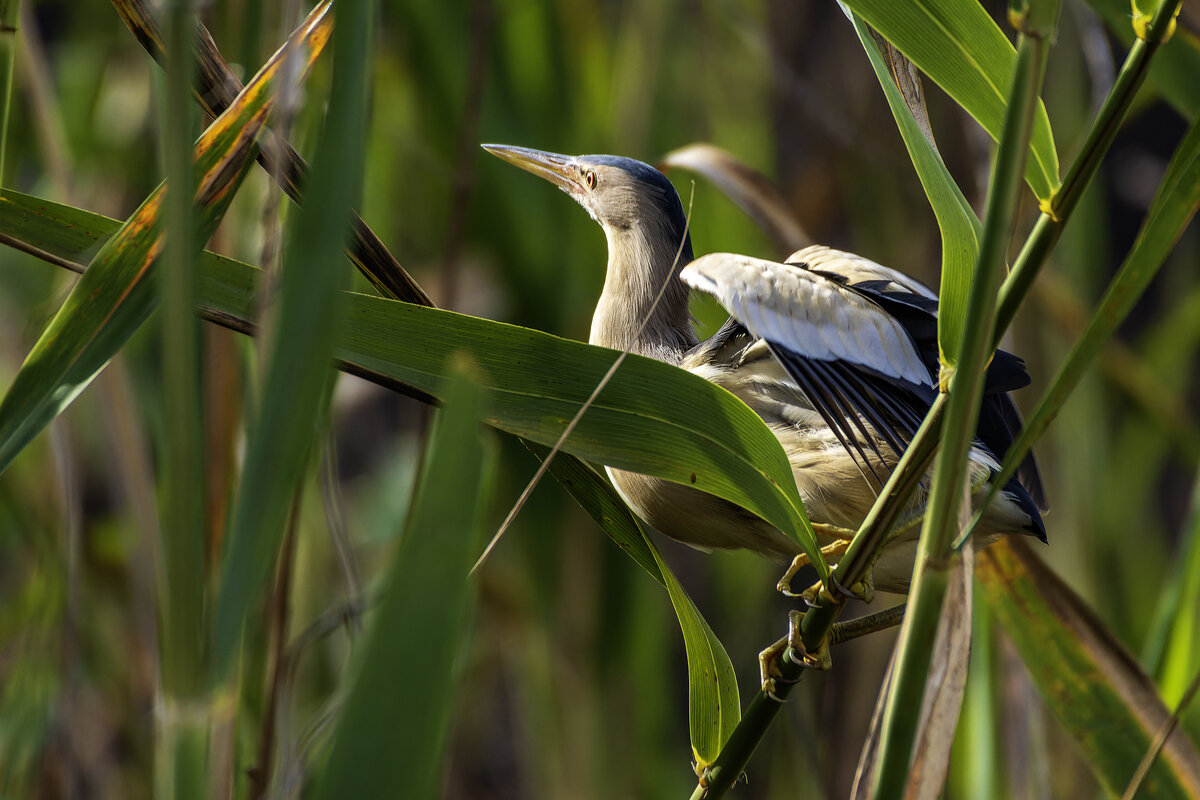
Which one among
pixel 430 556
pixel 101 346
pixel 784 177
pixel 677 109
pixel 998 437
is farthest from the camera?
pixel 784 177

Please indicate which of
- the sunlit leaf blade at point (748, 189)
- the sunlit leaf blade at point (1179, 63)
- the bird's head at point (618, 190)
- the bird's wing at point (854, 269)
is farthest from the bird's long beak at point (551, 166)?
the sunlit leaf blade at point (1179, 63)

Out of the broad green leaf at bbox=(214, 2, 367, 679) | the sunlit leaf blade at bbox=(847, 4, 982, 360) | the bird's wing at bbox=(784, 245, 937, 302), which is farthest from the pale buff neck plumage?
the broad green leaf at bbox=(214, 2, 367, 679)

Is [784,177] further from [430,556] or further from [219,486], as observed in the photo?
[430,556]

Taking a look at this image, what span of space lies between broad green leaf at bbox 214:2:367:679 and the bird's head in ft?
2.60

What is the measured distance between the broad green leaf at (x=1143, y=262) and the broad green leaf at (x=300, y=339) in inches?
13.0

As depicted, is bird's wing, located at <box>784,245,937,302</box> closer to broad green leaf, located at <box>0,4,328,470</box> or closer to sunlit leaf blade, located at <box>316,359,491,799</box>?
broad green leaf, located at <box>0,4,328,470</box>

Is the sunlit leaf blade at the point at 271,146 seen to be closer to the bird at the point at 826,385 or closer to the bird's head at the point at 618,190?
the bird at the point at 826,385

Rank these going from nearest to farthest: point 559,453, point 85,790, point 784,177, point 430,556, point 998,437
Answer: point 430,556 → point 559,453 → point 998,437 → point 85,790 → point 784,177

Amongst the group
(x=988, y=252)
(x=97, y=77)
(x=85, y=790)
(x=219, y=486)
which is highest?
(x=988, y=252)

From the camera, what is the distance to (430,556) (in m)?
0.29

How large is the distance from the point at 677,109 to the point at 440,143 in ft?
1.17

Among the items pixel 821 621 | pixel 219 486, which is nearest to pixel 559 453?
pixel 821 621

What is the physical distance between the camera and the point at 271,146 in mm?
537

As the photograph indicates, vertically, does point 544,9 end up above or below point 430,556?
above
